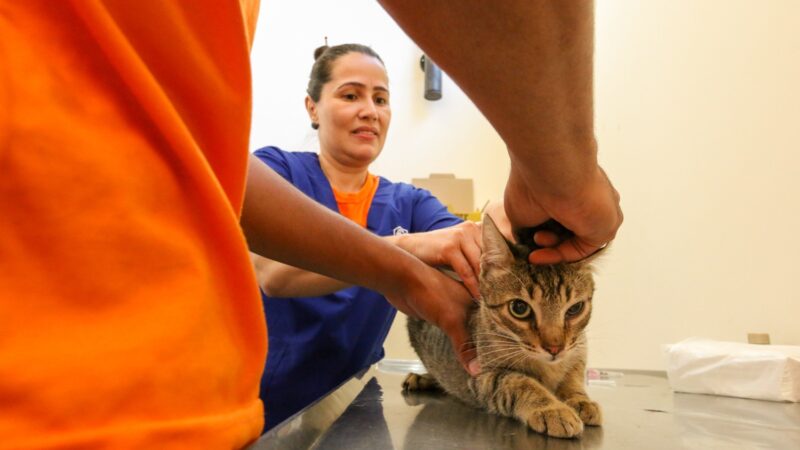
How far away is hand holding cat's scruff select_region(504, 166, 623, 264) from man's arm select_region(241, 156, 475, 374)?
0.21 m

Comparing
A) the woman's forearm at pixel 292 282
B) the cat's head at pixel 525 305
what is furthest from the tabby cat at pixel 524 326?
the woman's forearm at pixel 292 282

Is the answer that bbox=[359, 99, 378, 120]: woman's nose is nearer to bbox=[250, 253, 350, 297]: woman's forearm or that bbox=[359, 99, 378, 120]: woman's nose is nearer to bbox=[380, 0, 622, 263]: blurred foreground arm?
bbox=[250, 253, 350, 297]: woman's forearm

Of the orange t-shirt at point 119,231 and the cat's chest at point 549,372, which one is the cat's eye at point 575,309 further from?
the orange t-shirt at point 119,231

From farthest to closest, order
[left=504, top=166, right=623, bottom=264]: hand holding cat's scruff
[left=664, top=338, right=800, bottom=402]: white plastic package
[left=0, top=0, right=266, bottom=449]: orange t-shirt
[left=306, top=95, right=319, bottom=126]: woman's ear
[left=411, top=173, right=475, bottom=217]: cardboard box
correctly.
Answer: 1. [left=411, top=173, right=475, bottom=217]: cardboard box
2. [left=306, top=95, right=319, bottom=126]: woman's ear
3. [left=664, top=338, right=800, bottom=402]: white plastic package
4. [left=504, top=166, right=623, bottom=264]: hand holding cat's scruff
5. [left=0, top=0, right=266, bottom=449]: orange t-shirt

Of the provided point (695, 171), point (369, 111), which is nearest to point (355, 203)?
point (369, 111)

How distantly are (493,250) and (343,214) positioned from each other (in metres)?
0.68

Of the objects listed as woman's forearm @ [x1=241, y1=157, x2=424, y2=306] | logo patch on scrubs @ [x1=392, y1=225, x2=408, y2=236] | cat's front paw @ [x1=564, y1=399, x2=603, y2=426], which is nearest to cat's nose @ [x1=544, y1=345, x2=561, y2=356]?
cat's front paw @ [x1=564, y1=399, x2=603, y2=426]

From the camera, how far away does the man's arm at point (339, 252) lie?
0.71 metres

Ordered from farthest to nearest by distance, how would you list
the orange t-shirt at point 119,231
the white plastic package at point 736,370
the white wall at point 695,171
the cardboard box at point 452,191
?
the cardboard box at point 452,191 < the white wall at point 695,171 < the white plastic package at point 736,370 < the orange t-shirt at point 119,231

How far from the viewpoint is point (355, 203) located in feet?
5.24

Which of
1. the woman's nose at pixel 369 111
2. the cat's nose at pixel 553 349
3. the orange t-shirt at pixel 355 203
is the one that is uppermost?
the woman's nose at pixel 369 111

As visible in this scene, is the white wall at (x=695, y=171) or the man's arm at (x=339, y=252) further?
the white wall at (x=695, y=171)

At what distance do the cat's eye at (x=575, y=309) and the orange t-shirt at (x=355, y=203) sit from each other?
2.36 ft

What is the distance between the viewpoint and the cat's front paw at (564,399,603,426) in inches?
32.1
